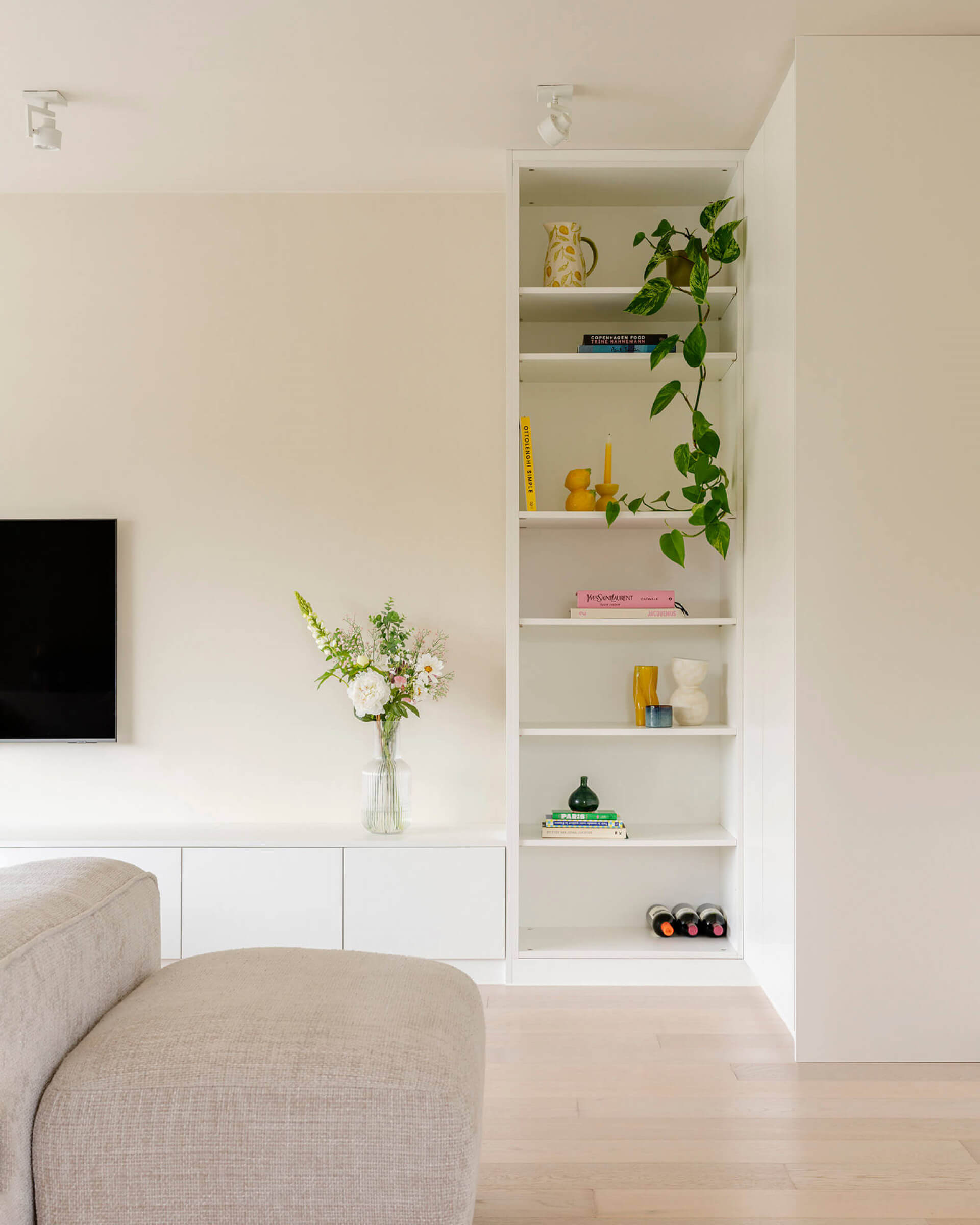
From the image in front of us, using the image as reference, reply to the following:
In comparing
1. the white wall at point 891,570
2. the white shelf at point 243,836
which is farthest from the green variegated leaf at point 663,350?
the white shelf at point 243,836

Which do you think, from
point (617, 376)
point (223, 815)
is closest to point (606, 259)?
point (617, 376)

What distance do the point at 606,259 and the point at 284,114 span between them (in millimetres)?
1187

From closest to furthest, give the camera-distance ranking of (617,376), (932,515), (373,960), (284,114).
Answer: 1. (373,960)
2. (932,515)
3. (284,114)
4. (617,376)

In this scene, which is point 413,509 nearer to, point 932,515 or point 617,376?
point 617,376

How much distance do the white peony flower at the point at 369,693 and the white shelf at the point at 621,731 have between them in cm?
47

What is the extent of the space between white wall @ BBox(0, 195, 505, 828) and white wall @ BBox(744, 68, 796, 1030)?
0.90 metres

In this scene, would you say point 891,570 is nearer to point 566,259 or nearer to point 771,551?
point 771,551

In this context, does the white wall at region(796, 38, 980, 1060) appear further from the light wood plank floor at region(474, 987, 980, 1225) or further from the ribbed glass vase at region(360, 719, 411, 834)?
the ribbed glass vase at region(360, 719, 411, 834)

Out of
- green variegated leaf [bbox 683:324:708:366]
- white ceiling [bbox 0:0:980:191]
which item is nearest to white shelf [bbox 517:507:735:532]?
green variegated leaf [bbox 683:324:708:366]

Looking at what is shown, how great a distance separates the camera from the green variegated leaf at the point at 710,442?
9.89 ft

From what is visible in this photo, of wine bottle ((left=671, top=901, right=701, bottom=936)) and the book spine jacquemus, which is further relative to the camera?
wine bottle ((left=671, top=901, right=701, bottom=936))

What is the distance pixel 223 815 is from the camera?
138 inches

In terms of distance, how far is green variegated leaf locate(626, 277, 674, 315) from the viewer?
305 centimetres

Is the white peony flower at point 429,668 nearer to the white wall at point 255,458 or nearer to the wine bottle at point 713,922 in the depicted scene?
the white wall at point 255,458
